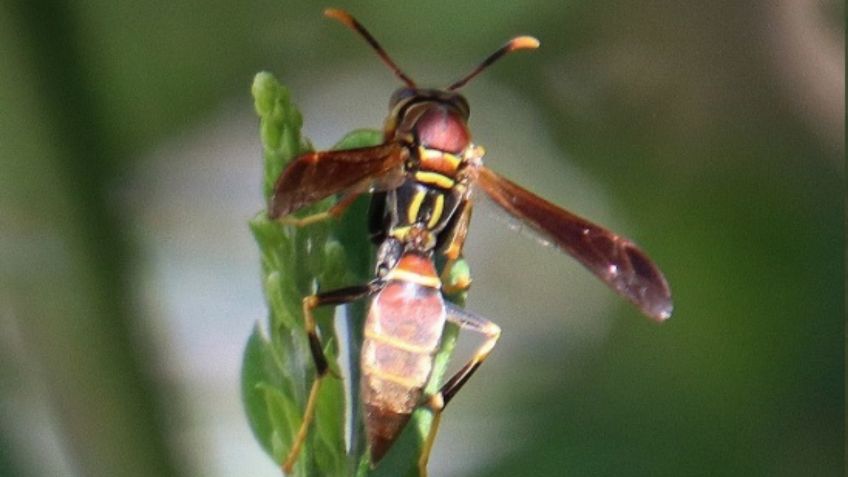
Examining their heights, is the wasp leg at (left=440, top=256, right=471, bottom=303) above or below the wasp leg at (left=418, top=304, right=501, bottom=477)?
above

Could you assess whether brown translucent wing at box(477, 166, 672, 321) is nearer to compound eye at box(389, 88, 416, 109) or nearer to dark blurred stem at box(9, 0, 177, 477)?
compound eye at box(389, 88, 416, 109)

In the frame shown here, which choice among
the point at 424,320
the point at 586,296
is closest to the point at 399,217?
the point at 424,320

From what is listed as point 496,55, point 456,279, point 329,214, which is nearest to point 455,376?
point 456,279

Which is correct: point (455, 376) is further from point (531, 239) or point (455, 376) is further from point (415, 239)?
point (531, 239)

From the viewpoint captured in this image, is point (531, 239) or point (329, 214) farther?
point (531, 239)

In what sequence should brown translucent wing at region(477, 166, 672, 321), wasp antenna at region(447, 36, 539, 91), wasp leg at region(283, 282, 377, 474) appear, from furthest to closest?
wasp antenna at region(447, 36, 539, 91), brown translucent wing at region(477, 166, 672, 321), wasp leg at region(283, 282, 377, 474)

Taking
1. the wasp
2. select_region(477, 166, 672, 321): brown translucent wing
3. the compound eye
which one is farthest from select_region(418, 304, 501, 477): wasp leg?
the compound eye

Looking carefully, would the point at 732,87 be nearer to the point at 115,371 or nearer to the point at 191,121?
the point at 191,121
